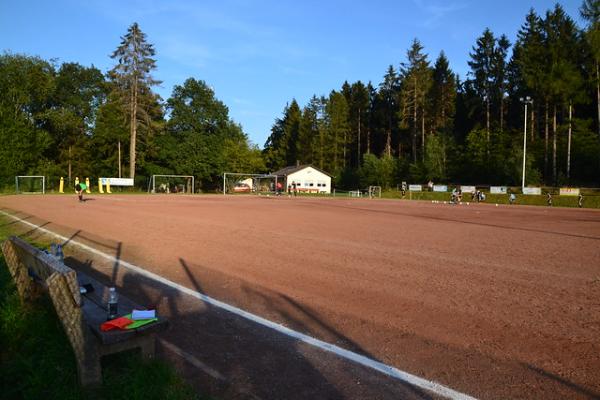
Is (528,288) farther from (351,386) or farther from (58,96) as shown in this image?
→ (58,96)

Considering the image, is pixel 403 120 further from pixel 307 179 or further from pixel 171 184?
pixel 171 184

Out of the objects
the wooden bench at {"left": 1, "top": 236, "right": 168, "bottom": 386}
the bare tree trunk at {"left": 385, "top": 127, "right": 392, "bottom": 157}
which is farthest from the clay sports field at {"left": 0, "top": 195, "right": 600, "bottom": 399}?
the bare tree trunk at {"left": 385, "top": 127, "right": 392, "bottom": 157}

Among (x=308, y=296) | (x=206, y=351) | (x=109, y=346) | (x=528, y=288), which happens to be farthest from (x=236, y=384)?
(x=528, y=288)

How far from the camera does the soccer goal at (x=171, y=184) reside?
55.2 metres

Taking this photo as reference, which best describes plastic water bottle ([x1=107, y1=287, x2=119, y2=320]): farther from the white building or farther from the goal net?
the white building

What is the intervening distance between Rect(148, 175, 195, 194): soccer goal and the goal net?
5.91 m

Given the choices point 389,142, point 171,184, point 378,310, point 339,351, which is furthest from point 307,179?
point 339,351

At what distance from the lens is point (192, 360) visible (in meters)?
3.90

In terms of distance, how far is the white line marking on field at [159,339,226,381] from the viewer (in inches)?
143

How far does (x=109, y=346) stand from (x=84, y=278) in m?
2.32

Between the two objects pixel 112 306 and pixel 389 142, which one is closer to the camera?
pixel 112 306

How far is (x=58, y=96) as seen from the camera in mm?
62562

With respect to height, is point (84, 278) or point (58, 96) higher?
point (58, 96)

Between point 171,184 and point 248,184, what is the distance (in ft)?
68.1
